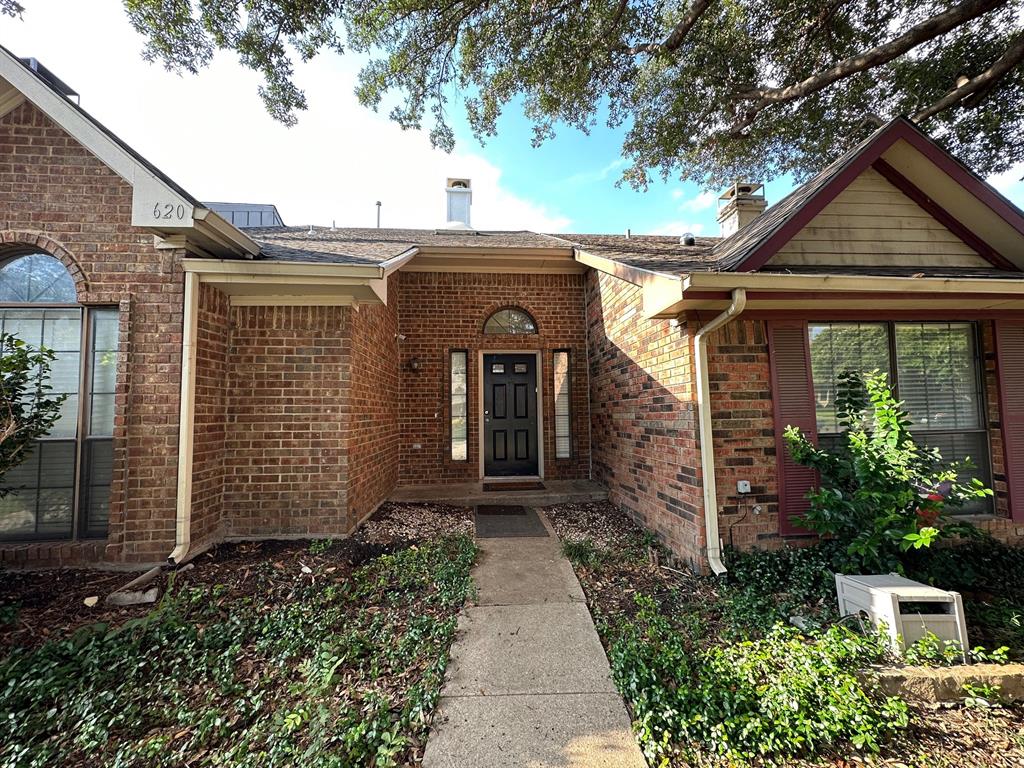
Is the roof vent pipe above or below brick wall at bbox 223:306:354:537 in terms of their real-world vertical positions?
above

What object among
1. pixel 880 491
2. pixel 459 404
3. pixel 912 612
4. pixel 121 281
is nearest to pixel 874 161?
pixel 880 491

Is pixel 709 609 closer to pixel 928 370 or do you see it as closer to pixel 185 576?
pixel 928 370

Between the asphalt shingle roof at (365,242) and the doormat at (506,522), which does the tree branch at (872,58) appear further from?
Result: the doormat at (506,522)

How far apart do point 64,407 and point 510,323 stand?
5458 mm

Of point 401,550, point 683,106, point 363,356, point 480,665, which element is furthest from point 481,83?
point 480,665

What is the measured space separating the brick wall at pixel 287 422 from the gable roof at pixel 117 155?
0.99 m

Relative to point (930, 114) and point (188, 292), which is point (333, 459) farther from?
point (930, 114)

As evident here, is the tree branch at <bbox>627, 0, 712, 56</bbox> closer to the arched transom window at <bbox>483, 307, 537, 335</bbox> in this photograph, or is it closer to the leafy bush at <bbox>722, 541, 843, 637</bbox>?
the arched transom window at <bbox>483, 307, 537, 335</bbox>

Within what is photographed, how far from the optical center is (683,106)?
710 cm

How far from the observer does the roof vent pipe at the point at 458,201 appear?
881cm

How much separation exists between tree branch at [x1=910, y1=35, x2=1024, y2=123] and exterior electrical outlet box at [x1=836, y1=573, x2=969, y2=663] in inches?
283

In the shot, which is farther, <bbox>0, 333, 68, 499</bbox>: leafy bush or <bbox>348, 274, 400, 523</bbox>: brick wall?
<bbox>348, 274, 400, 523</bbox>: brick wall

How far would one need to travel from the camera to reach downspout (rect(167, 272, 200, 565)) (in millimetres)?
3596

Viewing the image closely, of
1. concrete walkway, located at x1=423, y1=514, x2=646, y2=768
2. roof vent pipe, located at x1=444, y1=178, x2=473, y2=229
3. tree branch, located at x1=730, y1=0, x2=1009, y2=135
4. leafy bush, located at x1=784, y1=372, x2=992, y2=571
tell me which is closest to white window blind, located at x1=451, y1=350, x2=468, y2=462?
concrete walkway, located at x1=423, y1=514, x2=646, y2=768
